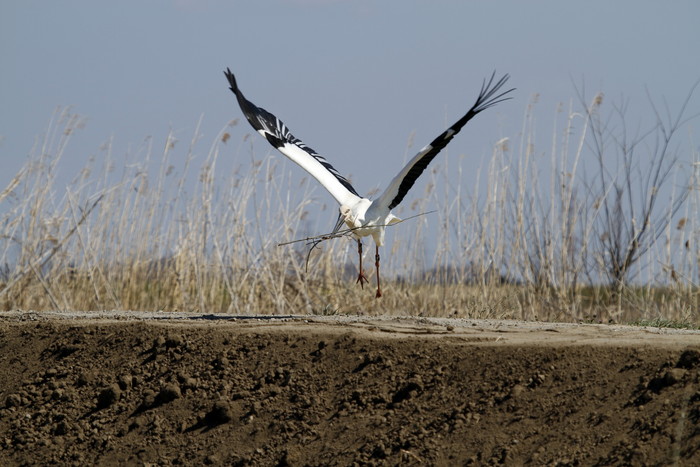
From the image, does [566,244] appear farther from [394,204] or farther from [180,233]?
[180,233]

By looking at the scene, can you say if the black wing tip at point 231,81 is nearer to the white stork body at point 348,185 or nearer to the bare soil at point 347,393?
the white stork body at point 348,185

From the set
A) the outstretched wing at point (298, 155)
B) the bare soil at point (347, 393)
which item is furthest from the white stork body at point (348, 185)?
the bare soil at point (347, 393)

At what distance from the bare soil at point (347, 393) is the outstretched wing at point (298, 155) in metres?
1.65

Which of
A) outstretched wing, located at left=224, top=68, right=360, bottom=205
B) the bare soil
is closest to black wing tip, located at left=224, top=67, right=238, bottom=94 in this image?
outstretched wing, located at left=224, top=68, right=360, bottom=205

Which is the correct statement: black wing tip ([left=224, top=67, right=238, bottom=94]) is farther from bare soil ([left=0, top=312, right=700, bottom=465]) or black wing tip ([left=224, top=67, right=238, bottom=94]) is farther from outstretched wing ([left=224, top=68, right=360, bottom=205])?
bare soil ([left=0, top=312, right=700, bottom=465])

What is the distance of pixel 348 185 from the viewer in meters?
8.40

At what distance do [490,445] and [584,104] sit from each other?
5253 millimetres

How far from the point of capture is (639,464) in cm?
388

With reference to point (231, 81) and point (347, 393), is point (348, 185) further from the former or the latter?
point (347, 393)

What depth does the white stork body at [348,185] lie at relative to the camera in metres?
6.51

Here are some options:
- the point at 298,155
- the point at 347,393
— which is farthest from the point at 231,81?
the point at 347,393

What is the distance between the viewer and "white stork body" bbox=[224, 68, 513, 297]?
21.4 feet

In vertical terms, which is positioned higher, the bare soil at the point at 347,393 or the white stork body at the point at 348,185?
the white stork body at the point at 348,185

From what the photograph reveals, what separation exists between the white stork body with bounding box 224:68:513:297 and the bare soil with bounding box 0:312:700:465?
1209 millimetres
